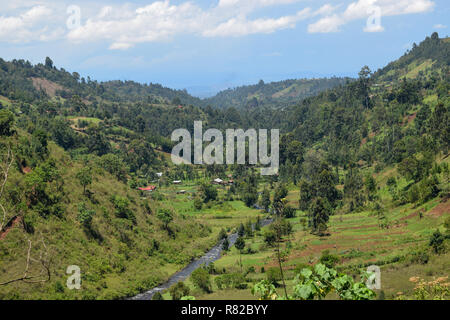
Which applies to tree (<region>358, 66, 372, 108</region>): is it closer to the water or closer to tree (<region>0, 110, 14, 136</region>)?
the water

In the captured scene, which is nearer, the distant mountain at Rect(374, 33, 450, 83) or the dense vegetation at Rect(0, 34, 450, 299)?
the dense vegetation at Rect(0, 34, 450, 299)

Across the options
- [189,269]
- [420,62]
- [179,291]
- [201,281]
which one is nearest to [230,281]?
Answer: [201,281]

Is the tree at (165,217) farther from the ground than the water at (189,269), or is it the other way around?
the tree at (165,217)

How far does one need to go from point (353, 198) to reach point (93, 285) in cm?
4167

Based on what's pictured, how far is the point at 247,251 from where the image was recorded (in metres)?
49.5

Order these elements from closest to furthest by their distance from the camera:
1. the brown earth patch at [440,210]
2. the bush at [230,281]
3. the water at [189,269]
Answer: the bush at [230,281] → the water at [189,269] → the brown earth patch at [440,210]

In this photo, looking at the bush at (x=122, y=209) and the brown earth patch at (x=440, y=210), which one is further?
the bush at (x=122, y=209)

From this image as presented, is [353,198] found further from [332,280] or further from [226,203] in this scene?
[332,280]

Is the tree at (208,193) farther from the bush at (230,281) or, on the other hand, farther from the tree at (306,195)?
the bush at (230,281)

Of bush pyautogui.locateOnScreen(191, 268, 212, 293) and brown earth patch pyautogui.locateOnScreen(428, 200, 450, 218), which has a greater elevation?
brown earth patch pyautogui.locateOnScreen(428, 200, 450, 218)

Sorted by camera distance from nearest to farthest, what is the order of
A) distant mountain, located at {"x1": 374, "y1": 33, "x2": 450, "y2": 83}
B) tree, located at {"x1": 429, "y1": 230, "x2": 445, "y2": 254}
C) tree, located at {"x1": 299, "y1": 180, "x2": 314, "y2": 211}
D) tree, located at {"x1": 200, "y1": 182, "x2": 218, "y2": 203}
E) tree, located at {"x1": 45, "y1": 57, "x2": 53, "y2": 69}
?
1. tree, located at {"x1": 429, "y1": 230, "x2": 445, "y2": 254}
2. tree, located at {"x1": 299, "y1": 180, "x2": 314, "y2": 211}
3. tree, located at {"x1": 200, "y1": 182, "x2": 218, "y2": 203}
4. distant mountain, located at {"x1": 374, "y1": 33, "x2": 450, "y2": 83}
5. tree, located at {"x1": 45, "y1": 57, "x2": 53, "y2": 69}

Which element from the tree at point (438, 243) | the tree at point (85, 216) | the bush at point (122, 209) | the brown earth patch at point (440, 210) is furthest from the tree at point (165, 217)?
the tree at point (438, 243)

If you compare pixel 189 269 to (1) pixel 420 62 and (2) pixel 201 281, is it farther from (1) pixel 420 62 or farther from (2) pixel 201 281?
(1) pixel 420 62

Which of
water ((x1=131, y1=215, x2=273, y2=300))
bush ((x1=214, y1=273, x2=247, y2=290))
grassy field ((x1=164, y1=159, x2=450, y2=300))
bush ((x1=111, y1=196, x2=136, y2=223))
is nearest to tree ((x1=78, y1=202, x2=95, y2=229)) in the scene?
bush ((x1=111, y1=196, x2=136, y2=223))
